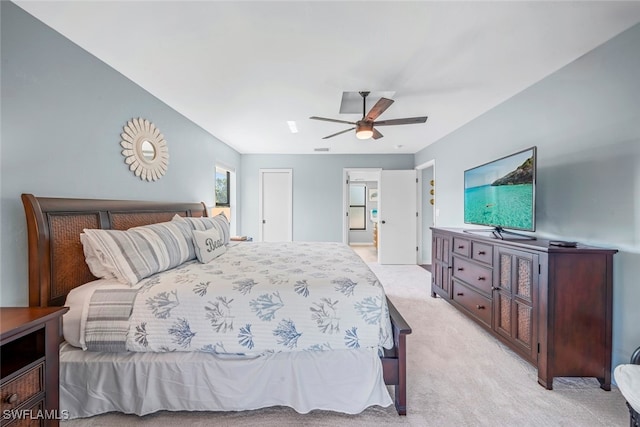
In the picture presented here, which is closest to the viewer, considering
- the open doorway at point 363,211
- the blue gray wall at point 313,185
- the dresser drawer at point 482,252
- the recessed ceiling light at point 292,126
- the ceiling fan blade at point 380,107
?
the ceiling fan blade at point 380,107

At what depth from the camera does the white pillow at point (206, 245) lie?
87.1 inches

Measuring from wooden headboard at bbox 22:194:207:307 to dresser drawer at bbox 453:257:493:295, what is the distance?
3.29 m

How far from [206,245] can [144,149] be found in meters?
1.26

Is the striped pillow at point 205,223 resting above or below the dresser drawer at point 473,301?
above

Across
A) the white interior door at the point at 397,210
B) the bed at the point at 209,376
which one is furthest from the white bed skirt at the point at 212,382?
the white interior door at the point at 397,210

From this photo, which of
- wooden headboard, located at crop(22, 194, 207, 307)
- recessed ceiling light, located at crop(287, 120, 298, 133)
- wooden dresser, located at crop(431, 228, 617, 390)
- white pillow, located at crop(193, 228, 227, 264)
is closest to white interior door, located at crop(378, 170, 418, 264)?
recessed ceiling light, located at crop(287, 120, 298, 133)

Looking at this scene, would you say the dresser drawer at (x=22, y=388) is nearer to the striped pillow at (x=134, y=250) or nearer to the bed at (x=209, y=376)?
the bed at (x=209, y=376)

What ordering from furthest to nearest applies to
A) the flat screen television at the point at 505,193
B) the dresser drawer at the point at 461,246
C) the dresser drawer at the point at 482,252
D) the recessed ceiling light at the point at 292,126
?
1. the recessed ceiling light at the point at 292,126
2. the dresser drawer at the point at 461,246
3. the dresser drawer at the point at 482,252
4. the flat screen television at the point at 505,193

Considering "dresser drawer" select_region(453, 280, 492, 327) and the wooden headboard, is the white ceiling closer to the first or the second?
the wooden headboard

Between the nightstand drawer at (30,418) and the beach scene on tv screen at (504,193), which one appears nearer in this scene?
the nightstand drawer at (30,418)

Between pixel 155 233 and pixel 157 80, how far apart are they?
58.6 inches

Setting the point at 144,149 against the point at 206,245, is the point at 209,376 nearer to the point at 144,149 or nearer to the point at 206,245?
the point at 206,245

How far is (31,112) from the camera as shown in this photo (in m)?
1.58

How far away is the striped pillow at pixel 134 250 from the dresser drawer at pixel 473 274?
8.99 ft
